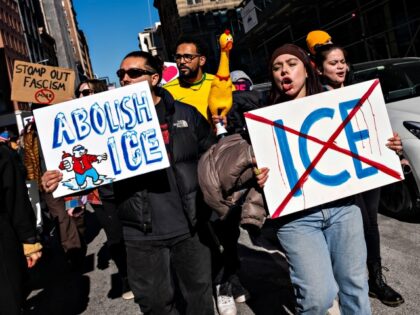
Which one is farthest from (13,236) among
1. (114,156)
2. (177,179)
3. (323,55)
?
(323,55)

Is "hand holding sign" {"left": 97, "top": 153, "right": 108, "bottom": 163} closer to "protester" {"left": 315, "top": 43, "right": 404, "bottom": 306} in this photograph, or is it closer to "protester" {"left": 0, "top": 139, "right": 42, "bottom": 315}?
"protester" {"left": 0, "top": 139, "right": 42, "bottom": 315}

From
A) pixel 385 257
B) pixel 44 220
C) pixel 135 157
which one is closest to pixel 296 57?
pixel 135 157

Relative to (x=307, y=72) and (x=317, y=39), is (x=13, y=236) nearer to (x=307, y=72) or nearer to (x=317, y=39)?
(x=307, y=72)

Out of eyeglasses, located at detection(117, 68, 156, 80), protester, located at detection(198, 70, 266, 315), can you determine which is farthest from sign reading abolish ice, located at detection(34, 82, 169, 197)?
protester, located at detection(198, 70, 266, 315)

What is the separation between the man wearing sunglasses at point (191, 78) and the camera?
3.38 meters

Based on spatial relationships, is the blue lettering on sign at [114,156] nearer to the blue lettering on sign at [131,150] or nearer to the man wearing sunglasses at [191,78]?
the blue lettering on sign at [131,150]

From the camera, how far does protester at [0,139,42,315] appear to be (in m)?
2.46

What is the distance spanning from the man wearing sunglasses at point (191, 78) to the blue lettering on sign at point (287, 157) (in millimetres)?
1199

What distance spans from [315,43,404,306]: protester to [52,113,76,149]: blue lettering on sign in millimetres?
1764

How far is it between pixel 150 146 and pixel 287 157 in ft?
2.64

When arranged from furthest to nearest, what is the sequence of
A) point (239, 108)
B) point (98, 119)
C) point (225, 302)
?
point (225, 302)
point (239, 108)
point (98, 119)

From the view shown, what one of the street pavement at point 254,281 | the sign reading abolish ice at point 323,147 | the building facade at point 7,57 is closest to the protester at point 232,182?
the sign reading abolish ice at point 323,147

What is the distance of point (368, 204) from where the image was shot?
9.95 feet

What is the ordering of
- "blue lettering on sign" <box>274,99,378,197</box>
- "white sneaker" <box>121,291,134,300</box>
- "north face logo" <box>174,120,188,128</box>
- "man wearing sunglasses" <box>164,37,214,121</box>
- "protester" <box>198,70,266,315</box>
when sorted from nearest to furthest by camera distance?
"protester" <box>198,70,266,315</box>
"blue lettering on sign" <box>274,99,378,197</box>
"north face logo" <box>174,120,188,128</box>
"man wearing sunglasses" <box>164,37,214,121</box>
"white sneaker" <box>121,291,134,300</box>
